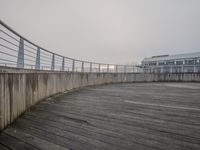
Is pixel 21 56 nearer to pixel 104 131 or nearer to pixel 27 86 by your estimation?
pixel 27 86

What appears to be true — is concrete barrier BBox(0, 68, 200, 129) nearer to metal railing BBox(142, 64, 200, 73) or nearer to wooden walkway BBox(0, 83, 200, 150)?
wooden walkway BBox(0, 83, 200, 150)

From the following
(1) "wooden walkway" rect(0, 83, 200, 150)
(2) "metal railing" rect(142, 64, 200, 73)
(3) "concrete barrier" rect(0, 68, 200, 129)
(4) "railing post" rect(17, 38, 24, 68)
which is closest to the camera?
(1) "wooden walkway" rect(0, 83, 200, 150)

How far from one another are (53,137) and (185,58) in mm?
35100

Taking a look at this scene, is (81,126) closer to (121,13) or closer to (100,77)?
(100,77)

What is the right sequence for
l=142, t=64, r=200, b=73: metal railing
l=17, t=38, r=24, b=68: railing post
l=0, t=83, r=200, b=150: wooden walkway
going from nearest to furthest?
l=0, t=83, r=200, b=150: wooden walkway, l=17, t=38, r=24, b=68: railing post, l=142, t=64, r=200, b=73: metal railing

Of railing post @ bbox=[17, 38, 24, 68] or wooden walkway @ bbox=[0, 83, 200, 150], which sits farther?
railing post @ bbox=[17, 38, 24, 68]

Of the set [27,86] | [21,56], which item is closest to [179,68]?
[21,56]

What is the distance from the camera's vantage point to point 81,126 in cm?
337

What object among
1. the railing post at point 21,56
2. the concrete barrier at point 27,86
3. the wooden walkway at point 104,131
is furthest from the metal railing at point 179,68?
the railing post at point 21,56

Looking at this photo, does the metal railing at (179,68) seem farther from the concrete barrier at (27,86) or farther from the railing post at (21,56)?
the railing post at (21,56)

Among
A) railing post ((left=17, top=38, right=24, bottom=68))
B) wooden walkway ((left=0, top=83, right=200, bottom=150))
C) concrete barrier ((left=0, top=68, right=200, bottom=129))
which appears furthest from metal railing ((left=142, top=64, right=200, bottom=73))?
railing post ((left=17, top=38, right=24, bottom=68))

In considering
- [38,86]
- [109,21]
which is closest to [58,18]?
[109,21]

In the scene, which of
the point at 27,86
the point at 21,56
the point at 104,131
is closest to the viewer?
the point at 104,131

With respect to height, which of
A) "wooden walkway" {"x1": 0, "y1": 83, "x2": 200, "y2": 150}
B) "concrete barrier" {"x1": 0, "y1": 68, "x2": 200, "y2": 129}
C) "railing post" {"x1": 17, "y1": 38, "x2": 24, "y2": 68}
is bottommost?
"wooden walkway" {"x1": 0, "y1": 83, "x2": 200, "y2": 150}
